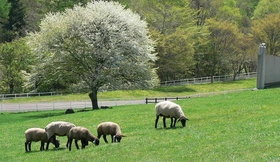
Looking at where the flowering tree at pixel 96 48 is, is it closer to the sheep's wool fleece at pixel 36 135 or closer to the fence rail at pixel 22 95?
the fence rail at pixel 22 95

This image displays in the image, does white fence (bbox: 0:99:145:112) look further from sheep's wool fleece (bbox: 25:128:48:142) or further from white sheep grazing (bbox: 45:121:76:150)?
white sheep grazing (bbox: 45:121:76:150)

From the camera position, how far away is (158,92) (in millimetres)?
73625

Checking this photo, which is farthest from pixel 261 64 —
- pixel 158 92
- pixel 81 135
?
pixel 158 92

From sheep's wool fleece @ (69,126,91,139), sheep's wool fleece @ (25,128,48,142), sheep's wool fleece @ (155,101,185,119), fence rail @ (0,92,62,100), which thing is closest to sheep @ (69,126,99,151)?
sheep's wool fleece @ (69,126,91,139)

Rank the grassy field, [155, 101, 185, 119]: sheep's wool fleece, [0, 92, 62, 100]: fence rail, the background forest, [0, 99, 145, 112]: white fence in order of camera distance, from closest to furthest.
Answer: the grassy field → [155, 101, 185, 119]: sheep's wool fleece → [0, 99, 145, 112]: white fence → [0, 92, 62, 100]: fence rail → the background forest

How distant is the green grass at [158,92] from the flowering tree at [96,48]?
17270 mm

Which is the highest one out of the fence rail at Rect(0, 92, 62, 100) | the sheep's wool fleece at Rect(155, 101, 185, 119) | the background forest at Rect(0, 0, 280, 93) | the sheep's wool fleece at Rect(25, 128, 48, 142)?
the background forest at Rect(0, 0, 280, 93)

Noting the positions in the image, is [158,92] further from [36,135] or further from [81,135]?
[81,135]

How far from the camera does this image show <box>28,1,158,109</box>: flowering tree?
4834cm

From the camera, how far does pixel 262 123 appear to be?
2047 centimetres

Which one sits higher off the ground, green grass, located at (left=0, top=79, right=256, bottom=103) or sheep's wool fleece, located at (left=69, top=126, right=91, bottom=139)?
sheep's wool fleece, located at (left=69, top=126, right=91, bottom=139)

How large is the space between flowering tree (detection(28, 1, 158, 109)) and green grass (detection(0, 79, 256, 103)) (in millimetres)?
17270

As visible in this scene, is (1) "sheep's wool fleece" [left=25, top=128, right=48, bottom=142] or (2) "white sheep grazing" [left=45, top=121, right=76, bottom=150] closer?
(2) "white sheep grazing" [left=45, top=121, right=76, bottom=150]

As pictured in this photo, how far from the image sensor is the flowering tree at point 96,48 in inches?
1903
